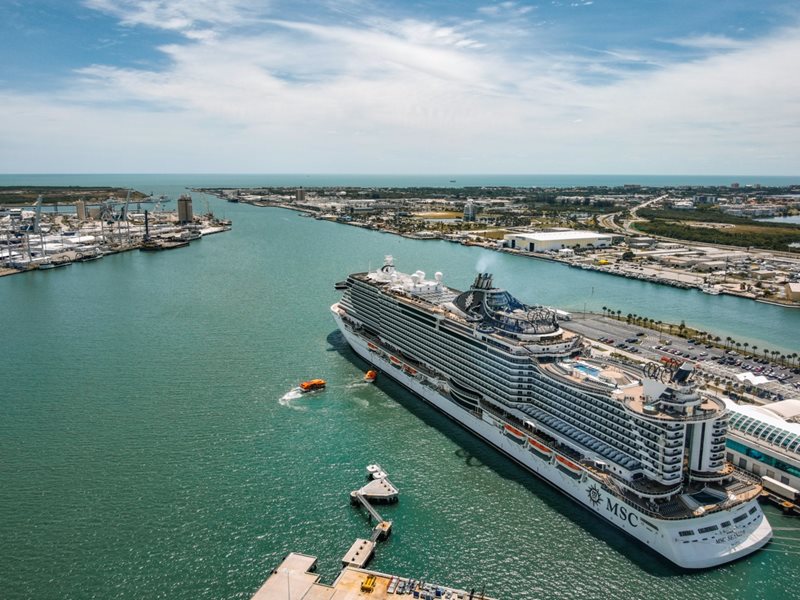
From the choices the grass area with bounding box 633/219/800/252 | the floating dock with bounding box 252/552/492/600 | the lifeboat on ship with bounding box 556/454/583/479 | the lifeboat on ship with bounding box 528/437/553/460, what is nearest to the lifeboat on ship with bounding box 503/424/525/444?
the lifeboat on ship with bounding box 528/437/553/460

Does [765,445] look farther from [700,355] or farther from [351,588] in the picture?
[351,588]

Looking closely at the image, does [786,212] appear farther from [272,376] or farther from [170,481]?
[170,481]

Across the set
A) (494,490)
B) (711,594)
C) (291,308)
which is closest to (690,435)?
(711,594)

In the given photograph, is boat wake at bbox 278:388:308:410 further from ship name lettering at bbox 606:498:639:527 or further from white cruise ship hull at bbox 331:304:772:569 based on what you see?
ship name lettering at bbox 606:498:639:527

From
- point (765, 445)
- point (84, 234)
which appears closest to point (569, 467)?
point (765, 445)

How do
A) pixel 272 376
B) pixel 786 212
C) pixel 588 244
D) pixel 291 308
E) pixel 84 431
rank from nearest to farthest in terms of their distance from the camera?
pixel 84 431, pixel 272 376, pixel 291 308, pixel 588 244, pixel 786 212

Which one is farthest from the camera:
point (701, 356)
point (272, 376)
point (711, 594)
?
point (701, 356)

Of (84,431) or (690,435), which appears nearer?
(690,435)
